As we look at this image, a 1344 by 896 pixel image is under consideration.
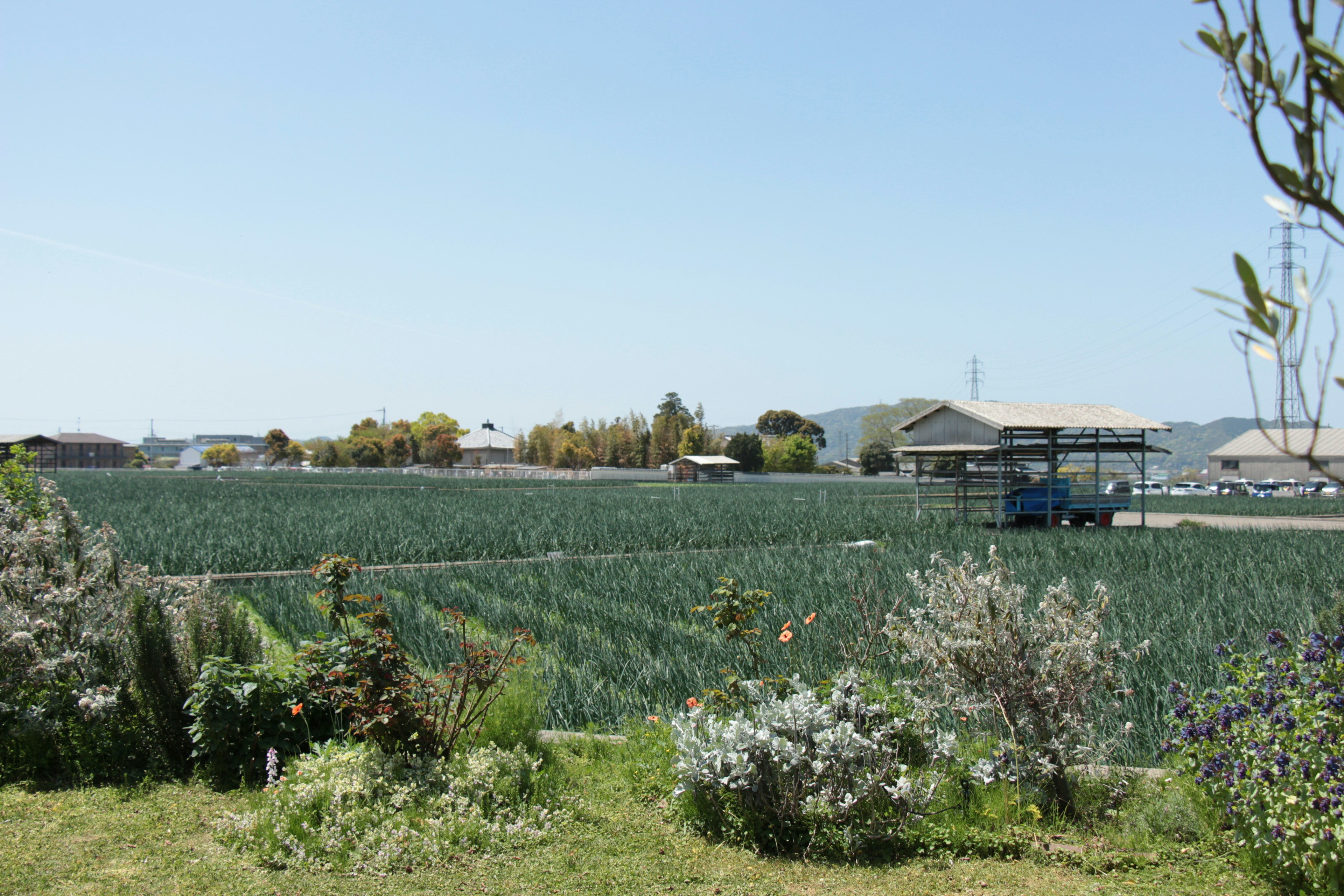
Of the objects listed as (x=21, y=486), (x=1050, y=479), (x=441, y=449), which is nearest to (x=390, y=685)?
(x=21, y=486)

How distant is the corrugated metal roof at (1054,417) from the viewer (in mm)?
20672

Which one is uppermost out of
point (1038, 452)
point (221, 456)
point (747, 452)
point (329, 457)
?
point (221, 456)

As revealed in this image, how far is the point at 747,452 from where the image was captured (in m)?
79.0

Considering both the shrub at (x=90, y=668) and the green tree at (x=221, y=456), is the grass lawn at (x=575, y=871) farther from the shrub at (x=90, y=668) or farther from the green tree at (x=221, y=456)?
the green tree at (x=221, y=456)

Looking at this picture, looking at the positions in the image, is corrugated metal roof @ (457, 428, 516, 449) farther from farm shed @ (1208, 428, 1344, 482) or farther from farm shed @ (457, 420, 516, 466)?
farm shed @ (1208, 428, 1344, 482)

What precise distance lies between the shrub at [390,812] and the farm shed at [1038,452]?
59.7 ft

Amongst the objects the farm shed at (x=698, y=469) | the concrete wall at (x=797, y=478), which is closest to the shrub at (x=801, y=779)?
the concrete wall at (x=797, y=478)

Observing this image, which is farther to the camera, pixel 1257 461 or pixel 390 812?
pixel 1257 461

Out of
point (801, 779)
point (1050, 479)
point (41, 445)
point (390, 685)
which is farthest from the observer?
point (41, 445)

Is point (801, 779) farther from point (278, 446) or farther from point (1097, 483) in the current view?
point (278, 446)

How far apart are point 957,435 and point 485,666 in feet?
67.5

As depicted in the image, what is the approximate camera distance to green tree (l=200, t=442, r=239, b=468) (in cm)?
12506

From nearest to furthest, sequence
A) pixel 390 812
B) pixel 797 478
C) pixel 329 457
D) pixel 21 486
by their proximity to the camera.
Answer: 1. pixel 390 812
2. pixel 21 486
3. pixel 797 478
4. pixel 329 457

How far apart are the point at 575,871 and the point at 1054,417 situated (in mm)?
20601
